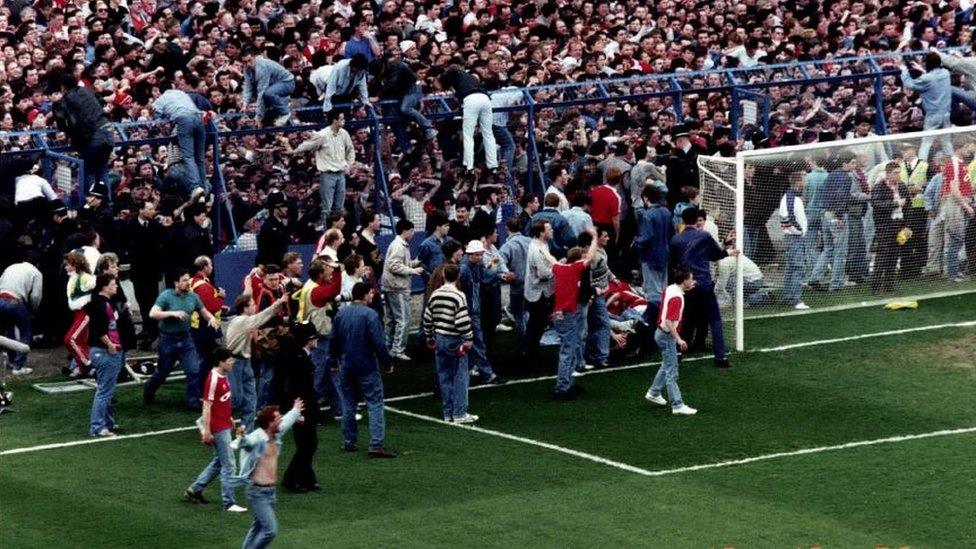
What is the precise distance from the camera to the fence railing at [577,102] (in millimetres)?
26078

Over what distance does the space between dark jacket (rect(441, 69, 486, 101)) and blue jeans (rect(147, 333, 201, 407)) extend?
24.3 ft

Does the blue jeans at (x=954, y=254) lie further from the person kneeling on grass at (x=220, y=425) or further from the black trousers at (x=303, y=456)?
the person kneeling on grass at (x=220, y=425)

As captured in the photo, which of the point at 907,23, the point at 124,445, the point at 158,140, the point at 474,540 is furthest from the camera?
the point at 907,23

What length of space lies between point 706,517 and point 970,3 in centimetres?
2443

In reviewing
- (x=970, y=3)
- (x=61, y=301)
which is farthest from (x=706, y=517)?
(x=970, y=3)

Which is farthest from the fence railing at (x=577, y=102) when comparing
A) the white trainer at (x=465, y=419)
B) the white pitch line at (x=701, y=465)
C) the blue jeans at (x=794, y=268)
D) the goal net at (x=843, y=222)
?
the white pitch line at (x=701, y=465)

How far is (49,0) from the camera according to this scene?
3234 centimetres

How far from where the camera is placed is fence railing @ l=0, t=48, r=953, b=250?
85.6 ft

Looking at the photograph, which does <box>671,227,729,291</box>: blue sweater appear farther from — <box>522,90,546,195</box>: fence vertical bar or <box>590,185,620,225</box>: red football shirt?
<box>522,90,546,195</box>: fence vertical bar

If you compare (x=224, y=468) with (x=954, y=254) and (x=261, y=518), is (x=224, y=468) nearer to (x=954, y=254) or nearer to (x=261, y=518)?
(x=261, y=518)

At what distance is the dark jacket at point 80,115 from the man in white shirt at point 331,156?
2997 mm

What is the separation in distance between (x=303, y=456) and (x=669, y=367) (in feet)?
16.3

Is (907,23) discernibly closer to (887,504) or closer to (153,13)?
(153,13)

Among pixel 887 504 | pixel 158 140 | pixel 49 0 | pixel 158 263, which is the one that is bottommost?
pixel 887 504
